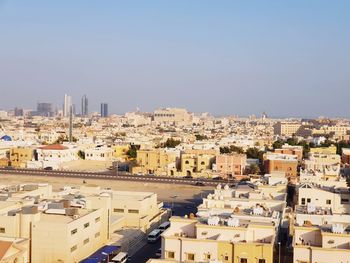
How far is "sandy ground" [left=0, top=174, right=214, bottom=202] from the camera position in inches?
713

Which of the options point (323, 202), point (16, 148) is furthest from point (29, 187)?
point (16, 148)

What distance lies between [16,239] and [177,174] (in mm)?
16162

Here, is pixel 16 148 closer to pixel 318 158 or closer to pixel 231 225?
pixel 318 158

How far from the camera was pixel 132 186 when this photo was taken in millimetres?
19406

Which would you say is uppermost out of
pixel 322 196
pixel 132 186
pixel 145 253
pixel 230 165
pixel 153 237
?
pixel 230 165

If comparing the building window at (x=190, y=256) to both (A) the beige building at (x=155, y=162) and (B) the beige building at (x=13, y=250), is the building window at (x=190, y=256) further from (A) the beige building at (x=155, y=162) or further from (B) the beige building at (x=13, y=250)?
(A) the beige building at (x=155, y=162)

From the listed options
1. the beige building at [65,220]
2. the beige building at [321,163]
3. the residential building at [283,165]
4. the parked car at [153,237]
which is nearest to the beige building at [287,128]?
the beige building at [321,163]

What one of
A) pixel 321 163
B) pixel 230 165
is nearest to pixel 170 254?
pixel 321 163

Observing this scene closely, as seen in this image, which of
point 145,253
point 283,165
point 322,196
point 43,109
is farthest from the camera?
point 43,109

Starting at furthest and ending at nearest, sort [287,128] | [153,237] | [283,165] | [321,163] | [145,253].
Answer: [287,128] < [283,165] < [321,163] < [153,237] < [145,253]

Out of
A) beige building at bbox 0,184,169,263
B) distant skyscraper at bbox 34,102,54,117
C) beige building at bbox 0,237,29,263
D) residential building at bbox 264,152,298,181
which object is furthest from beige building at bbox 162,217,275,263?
distant skyscraper at bbox 34,102,54,117

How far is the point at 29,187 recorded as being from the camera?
12.1m

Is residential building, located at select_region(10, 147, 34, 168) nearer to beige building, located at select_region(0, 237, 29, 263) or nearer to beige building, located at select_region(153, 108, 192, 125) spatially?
beige building, located at select_region(0, 237, 29, 263)

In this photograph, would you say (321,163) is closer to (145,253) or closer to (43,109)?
(145,253)
